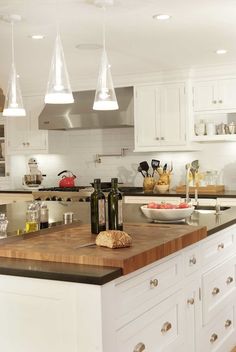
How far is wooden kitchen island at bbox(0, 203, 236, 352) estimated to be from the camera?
1931mm

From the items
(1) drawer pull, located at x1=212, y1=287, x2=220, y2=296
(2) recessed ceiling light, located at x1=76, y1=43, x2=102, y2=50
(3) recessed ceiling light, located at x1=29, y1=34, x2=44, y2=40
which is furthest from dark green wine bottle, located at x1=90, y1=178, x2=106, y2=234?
(2) recessed ceiling light, located at x1=76, y1=43, x2=102, y2=50

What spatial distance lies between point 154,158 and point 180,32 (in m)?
2.60

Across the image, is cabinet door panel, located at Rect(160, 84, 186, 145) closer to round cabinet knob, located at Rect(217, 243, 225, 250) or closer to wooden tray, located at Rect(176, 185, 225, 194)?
wooden tray, located at Rect(176, 185, 225, 194)

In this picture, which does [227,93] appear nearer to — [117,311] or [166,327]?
[166,327]

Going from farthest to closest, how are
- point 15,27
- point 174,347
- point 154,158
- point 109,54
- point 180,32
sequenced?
point 154,158
point 109,54
point 180,32
point 15,27
point 174,347

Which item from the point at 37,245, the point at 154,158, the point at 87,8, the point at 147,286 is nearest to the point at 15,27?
the point at 87,8

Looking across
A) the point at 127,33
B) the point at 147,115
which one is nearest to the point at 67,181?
the point at 147,115

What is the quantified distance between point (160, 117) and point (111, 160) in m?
1.09

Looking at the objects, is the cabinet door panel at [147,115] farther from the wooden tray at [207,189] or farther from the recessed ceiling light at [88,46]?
the recessed ceiling light at [88,46]

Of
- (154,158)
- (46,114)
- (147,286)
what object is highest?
(46,114)

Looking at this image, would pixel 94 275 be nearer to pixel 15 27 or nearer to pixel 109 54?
pixel 15 27

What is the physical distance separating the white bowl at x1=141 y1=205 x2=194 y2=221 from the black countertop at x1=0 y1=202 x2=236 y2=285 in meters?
0.05

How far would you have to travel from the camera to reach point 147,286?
2.30 meters

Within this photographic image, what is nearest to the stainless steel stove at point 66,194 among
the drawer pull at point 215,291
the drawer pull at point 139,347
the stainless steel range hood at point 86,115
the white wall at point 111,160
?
the white wall at point 111,160
